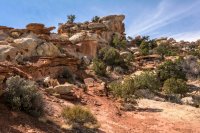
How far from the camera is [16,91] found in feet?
43.4

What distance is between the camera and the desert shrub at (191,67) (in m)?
42.1

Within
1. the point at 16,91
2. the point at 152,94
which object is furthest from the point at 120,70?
the point at 16,91

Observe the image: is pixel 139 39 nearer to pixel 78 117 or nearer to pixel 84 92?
pixel 84 92

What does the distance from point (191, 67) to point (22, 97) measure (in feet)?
112

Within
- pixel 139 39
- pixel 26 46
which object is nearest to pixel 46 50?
pixel 26 46

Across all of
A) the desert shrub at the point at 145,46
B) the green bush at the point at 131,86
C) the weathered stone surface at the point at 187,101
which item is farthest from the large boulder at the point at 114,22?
the weathered stone surface at the point at 187,101

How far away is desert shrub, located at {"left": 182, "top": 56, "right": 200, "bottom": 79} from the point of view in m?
42.1

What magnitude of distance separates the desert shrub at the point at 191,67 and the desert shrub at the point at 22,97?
31.1 m

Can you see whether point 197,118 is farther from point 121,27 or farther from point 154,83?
point 121,27

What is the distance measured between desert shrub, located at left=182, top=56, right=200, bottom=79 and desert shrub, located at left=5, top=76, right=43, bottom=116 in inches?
1225

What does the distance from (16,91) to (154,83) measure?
18.8m

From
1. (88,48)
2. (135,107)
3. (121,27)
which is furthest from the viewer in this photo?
(121,27)

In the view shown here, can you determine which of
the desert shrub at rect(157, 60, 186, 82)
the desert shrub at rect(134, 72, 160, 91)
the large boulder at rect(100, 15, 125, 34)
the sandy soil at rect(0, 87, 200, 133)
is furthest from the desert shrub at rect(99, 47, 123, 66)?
the large boulder at rect(100, 15, 125, 34)

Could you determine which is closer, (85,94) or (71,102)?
(71,102)
